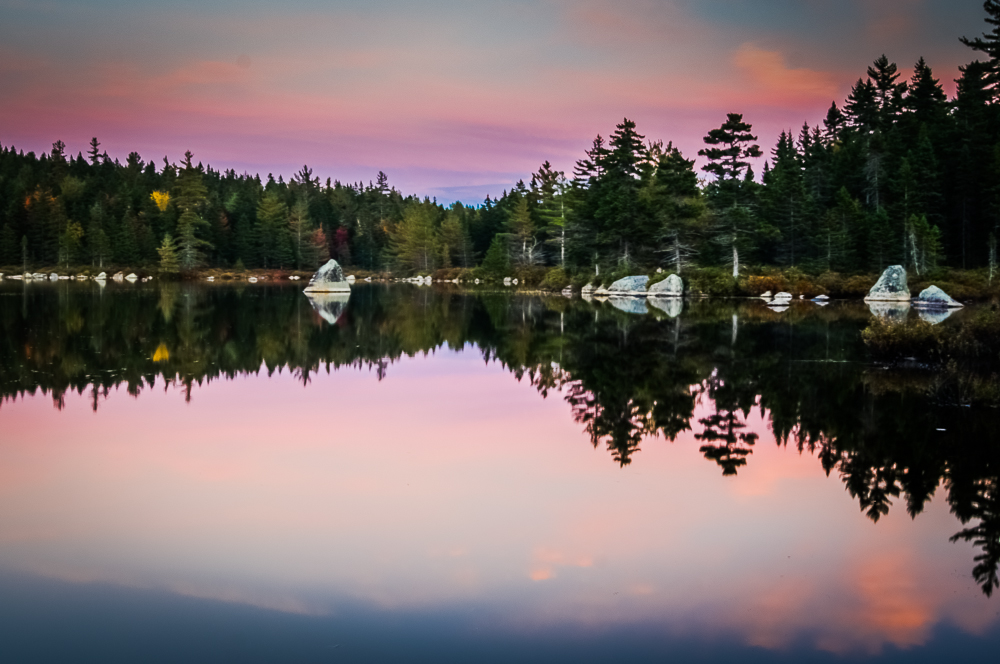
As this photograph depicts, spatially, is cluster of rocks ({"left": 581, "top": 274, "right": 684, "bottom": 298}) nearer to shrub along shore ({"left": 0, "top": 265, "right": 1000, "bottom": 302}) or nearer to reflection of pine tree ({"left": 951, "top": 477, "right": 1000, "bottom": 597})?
shrub along shore ({"left": 0, "top": 265, "right": 1000, "bottom": 302})

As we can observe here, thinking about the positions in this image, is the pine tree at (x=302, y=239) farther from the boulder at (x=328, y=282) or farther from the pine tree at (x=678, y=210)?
the pine tree at (x=678, y=210)

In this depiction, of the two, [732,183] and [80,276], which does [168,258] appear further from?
[732,183]

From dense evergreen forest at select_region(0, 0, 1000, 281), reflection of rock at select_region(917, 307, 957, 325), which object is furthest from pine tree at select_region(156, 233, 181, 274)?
reflection of rock at select_region(917, 307, 957, 325)

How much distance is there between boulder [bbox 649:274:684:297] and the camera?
58.2m

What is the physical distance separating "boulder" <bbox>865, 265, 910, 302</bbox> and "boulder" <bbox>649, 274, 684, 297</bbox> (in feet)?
42.8

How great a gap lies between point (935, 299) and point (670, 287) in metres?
17.6

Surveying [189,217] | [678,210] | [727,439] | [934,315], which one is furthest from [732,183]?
[189,217]

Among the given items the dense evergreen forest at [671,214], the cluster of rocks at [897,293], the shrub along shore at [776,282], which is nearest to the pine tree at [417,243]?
the dense evergreen forest at [671,214]

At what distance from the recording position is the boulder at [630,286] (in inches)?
2425

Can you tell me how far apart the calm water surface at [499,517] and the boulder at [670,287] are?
4153 cm

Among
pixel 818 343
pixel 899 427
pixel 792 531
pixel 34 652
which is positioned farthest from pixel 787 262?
pixel 34 652

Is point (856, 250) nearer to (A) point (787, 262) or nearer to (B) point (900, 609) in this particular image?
(A) point (787, 262)

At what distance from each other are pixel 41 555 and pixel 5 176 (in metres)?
152

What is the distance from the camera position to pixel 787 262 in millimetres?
66188
